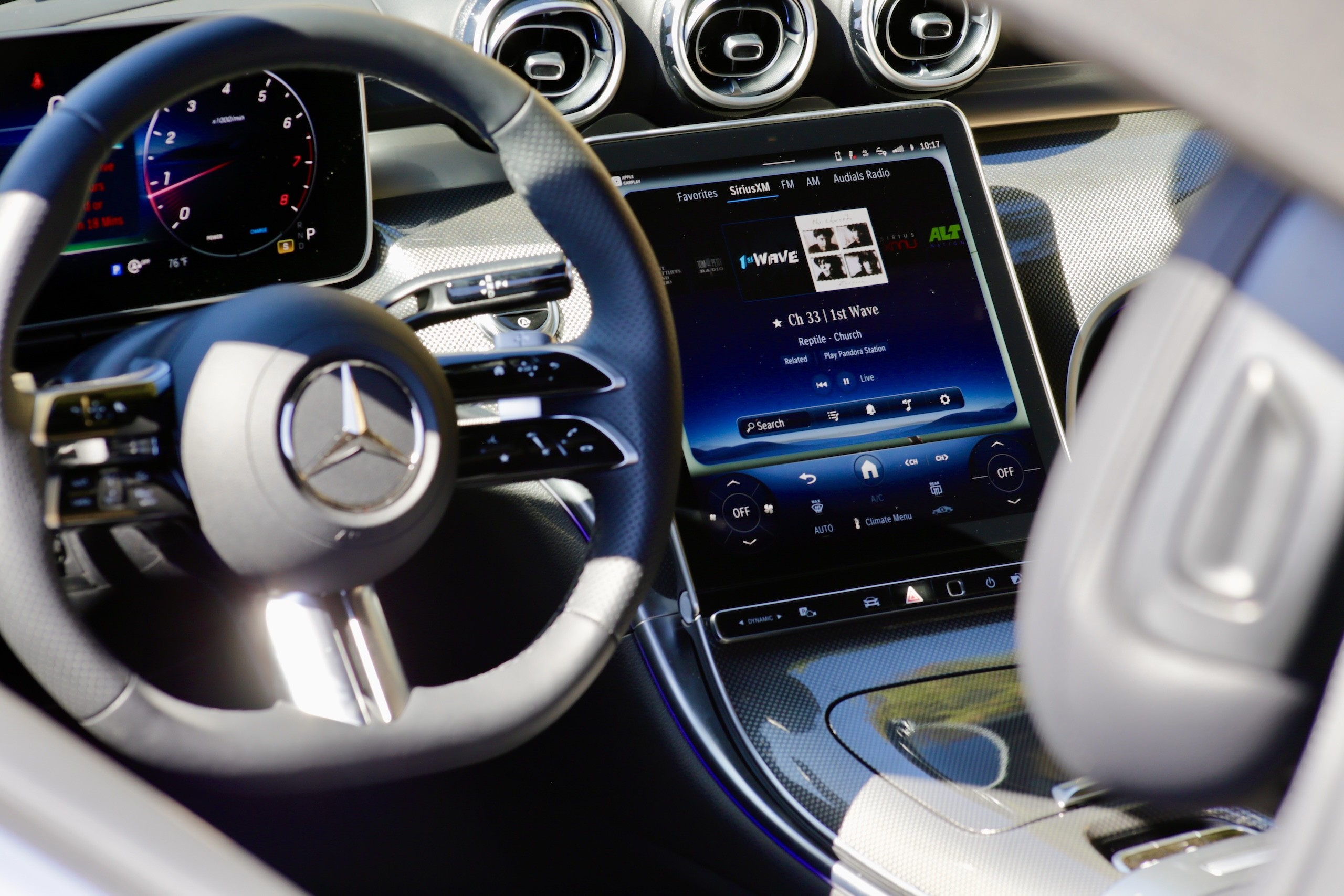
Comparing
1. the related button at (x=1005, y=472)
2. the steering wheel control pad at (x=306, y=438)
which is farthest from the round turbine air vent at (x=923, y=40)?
the steering wheel control pad at (x=306, y=438)

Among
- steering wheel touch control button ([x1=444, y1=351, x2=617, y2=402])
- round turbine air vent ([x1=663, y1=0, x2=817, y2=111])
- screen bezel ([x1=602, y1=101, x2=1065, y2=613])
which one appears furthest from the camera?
round turbine air vent ([x1=663, y1=0, x2=817, y2=111])

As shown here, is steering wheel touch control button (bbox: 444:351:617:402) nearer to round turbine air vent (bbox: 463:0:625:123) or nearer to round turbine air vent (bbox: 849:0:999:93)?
round turbine air vent (bbox: 463:0:625:123)

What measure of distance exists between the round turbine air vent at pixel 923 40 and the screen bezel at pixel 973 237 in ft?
0.21

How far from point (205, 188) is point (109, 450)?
0.45 metres

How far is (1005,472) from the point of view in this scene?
1.26 meters

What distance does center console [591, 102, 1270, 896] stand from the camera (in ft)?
3.61

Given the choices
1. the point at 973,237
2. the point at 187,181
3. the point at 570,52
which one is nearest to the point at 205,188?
the point at 187,181

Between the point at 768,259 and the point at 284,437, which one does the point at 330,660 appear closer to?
the point at 284,437

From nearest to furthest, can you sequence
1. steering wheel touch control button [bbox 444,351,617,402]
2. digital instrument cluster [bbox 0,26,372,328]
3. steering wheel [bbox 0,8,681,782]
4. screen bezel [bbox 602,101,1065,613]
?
steering wheel [bbox 0,8,681,782] → steering wheel touch control button [bbox 444,351,617,402] → digital instrument cluster [bbox 0,26,372,328] → screen bezel [bbox 602,101,1065,613]

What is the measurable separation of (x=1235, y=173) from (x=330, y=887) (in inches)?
47.7

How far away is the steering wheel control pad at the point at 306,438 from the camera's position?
730 mm

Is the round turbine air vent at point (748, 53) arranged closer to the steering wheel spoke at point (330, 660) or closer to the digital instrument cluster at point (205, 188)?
the digital instrument cluster at point (205, 188)

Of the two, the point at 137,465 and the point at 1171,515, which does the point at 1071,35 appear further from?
the point at 137,465

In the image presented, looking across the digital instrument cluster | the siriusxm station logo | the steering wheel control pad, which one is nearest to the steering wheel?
the steering wheel control pad
